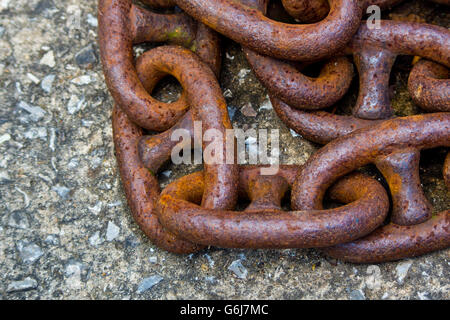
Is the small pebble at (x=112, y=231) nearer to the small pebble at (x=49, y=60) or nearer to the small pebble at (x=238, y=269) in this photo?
the small pebble at (x=238, y=269)

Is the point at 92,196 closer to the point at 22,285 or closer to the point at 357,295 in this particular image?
the point at 22,285

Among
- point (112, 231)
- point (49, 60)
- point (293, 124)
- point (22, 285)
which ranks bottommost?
point (22, 285)

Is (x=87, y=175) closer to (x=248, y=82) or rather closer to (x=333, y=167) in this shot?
(x=248, y=82)

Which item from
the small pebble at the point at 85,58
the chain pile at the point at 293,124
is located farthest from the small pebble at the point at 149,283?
the small pebble at the point at 85,58

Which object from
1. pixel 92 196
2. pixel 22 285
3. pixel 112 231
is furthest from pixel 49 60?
pixel 22 285

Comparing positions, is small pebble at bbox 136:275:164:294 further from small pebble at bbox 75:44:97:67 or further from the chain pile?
small pebble at bbox 75:44:97:67

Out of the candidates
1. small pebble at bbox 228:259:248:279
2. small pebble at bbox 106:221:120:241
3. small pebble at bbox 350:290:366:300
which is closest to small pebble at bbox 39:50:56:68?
small pebble at bbox 106:221:120:241
